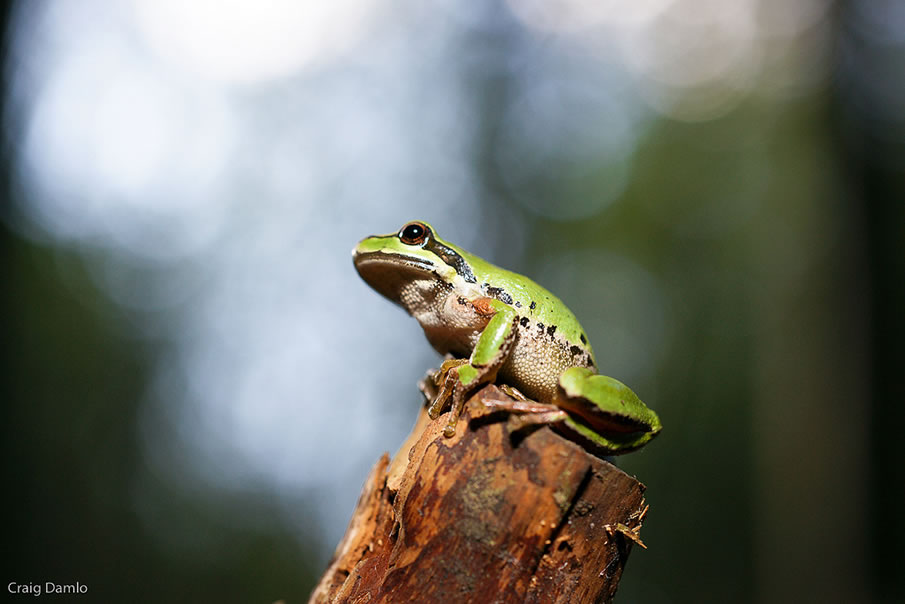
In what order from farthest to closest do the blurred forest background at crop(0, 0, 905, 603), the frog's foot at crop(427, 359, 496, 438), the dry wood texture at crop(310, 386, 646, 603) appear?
the blurred forest background at crop(0, 0, 905, 603)
the frog's foot at crop(427, 359, 496, 438)
the dry wood texture at crop(310, 386, 646, 603)

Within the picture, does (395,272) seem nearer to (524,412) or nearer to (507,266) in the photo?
(524,412)

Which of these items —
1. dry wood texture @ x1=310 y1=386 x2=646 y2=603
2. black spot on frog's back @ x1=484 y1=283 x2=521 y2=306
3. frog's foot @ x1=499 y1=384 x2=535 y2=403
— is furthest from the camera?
black spot on frog's back @ x1=484 y1=283 x2=521 y2=306

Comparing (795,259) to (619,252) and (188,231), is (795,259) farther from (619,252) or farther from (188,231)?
(188,231)

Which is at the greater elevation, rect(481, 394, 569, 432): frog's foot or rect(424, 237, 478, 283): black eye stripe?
rect(424, 237, 478, 283): black eye stripe

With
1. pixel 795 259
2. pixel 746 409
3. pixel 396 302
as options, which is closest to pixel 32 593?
pixel 396 302

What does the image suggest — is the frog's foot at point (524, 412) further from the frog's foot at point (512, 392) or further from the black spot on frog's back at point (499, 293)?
the black spot on frog's back at point (499, 293)

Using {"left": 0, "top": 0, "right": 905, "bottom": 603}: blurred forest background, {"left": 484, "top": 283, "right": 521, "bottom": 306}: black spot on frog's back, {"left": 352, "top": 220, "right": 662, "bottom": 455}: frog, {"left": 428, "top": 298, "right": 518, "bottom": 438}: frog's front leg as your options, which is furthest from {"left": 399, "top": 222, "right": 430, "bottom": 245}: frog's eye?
{"left": 0, "top": 0, "right": 905, "bottom": 603}: blurred forest background

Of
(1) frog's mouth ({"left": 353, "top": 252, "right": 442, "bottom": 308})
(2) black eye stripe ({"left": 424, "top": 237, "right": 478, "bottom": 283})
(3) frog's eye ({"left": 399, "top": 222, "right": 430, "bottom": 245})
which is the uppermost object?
(3) frog's eye ({"left": 399, "top": 222, "right": 430, "bottom": 245})

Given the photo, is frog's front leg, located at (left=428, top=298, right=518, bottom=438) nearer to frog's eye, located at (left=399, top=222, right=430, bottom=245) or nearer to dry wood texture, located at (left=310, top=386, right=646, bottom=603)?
dry wood texture, located at (left=310, top=386, right=646, bottom=603)

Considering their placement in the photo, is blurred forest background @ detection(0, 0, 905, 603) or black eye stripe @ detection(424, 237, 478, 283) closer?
black eye stripe @ detection(424, 237, 478, 283)
